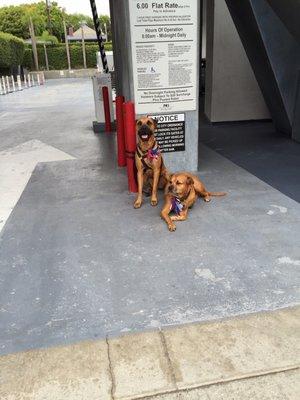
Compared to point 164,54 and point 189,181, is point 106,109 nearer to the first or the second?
point 164,54

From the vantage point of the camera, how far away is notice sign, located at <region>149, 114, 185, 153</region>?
5.29 metres

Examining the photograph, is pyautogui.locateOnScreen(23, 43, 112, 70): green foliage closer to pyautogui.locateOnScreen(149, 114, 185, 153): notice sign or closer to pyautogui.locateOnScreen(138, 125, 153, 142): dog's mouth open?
pyautogui.locateOnScreen(149, 114, 185, 153): notice sign

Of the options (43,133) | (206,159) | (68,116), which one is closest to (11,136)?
(43,133)

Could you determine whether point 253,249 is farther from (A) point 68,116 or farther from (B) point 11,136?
(A) point 68,116

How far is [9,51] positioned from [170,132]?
30804 mm

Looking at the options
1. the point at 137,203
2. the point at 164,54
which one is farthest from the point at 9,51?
the point at 137,203

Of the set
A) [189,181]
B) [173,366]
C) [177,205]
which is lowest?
[173,366]

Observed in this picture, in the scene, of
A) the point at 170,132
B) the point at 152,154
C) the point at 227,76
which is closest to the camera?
the point at 152,154

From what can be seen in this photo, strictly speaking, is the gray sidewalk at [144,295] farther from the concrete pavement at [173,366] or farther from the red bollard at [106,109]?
the red bollard at [106,109]

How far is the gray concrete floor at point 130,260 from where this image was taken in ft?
8.63

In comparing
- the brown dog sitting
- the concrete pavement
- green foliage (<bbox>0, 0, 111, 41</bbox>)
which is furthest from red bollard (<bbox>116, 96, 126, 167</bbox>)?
green foliage (<bbox>0, 0, 111, 41</bbox>)

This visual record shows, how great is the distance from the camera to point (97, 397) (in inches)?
78.9

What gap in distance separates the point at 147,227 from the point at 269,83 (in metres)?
5.05

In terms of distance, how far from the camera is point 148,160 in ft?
14.7
